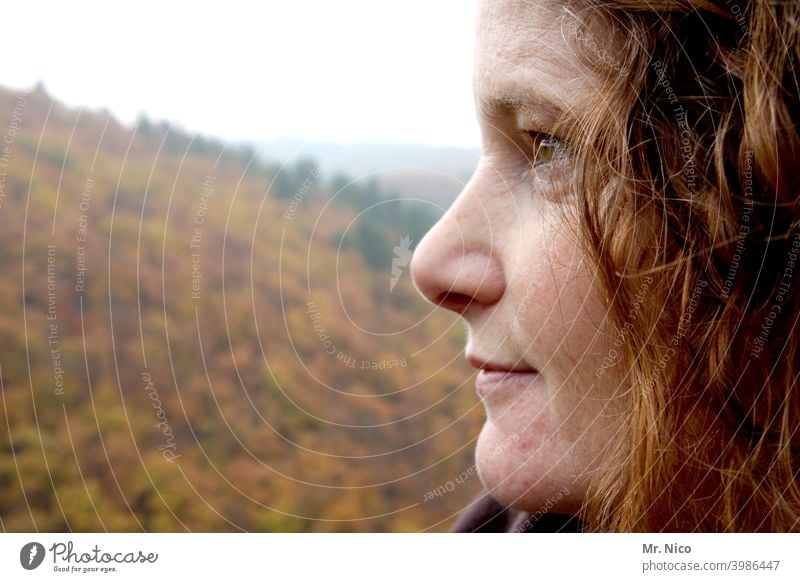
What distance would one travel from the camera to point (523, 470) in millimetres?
422

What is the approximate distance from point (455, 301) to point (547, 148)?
0.12 meters

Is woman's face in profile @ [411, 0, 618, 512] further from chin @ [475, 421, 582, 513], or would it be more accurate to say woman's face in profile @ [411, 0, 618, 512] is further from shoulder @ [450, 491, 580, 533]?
shoulder @ [450, 491, 580, 533]

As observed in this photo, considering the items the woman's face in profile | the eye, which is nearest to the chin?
the woman's face in profile

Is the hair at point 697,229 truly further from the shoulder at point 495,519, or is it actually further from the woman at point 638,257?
the shoulder at point 495,519

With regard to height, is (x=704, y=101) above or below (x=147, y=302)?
above

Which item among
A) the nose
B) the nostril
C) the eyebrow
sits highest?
the eyebrow

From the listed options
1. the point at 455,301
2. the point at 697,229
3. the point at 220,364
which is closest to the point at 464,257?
the point at 455,301

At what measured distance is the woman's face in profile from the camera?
39 centimetres

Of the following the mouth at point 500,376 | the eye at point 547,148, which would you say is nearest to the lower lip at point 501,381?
the mouth at point 500,376

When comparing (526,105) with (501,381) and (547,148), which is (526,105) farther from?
(501,381)
